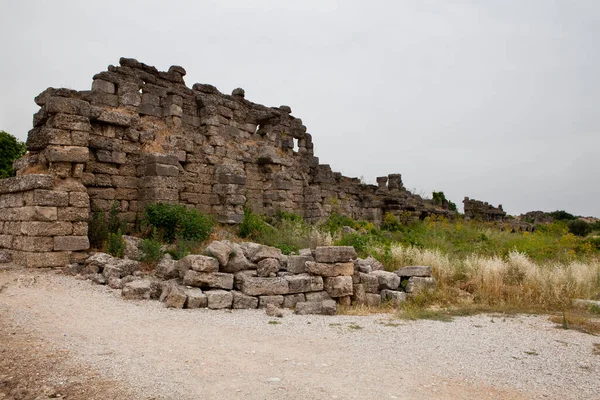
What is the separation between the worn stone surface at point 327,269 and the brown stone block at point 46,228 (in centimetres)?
540

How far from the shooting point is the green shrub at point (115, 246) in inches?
385

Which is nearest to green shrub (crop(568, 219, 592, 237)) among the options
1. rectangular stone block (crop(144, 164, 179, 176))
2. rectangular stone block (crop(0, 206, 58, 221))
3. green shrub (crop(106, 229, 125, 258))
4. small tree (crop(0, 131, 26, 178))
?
rectangular stone block (crop(144, 164, 179, 176))

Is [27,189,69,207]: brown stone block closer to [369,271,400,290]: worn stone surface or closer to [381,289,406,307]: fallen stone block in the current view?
[369,271,400,290]: worn stone surface

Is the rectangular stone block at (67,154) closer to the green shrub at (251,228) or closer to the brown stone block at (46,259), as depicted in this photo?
the brown stone block at (46,259)

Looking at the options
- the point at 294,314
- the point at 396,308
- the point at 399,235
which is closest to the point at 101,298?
the point at 294,314

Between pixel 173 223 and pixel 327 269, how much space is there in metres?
4.64

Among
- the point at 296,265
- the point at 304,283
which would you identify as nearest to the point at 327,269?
the point at 304,283

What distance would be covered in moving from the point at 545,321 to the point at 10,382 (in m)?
7.23

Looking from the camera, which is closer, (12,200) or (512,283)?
(512,283)

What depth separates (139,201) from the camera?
11875mm

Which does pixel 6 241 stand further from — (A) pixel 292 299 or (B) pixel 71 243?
(A) pixel 292 299

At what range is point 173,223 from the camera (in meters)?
11.0

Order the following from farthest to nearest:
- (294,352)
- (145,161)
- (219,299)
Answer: (145,161) < (219,299) < (294,352)

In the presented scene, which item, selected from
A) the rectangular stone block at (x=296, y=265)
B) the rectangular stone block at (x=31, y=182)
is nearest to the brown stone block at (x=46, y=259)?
the rectangular stone block at (x=31, y=182)
